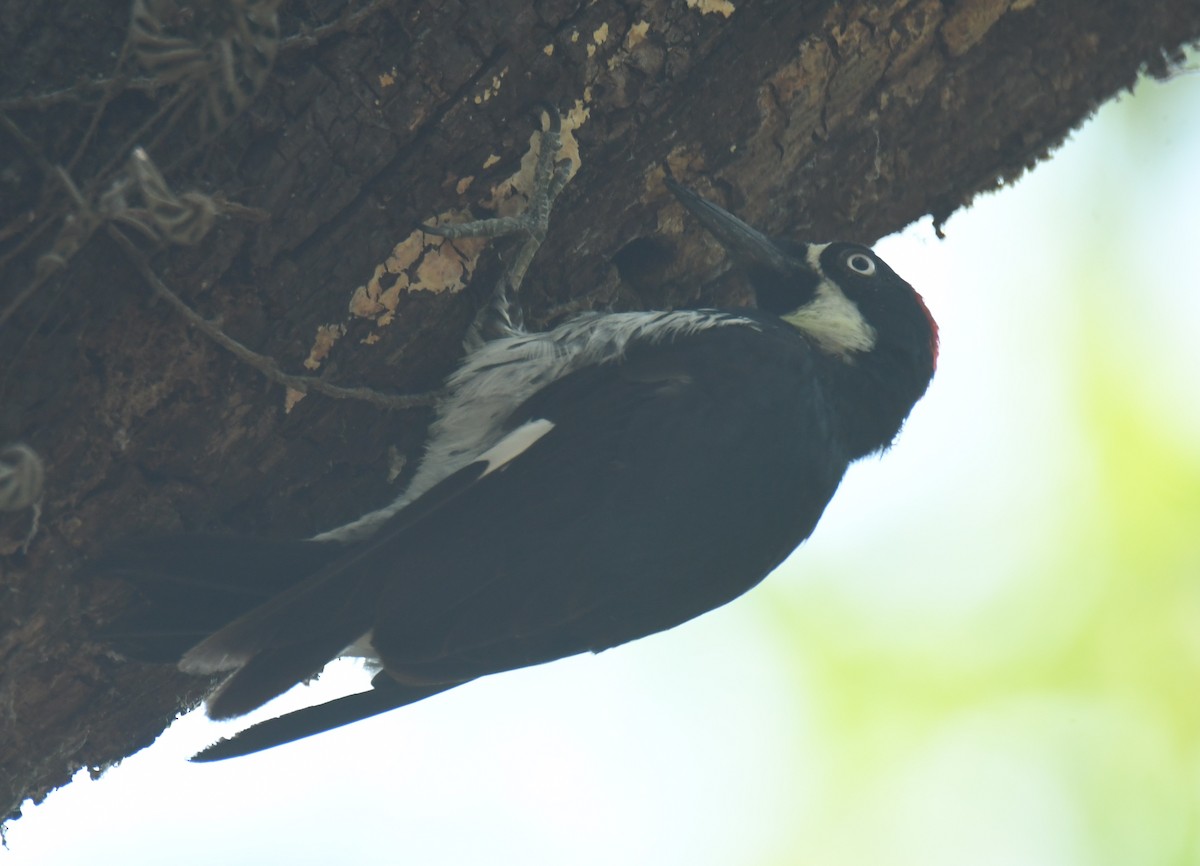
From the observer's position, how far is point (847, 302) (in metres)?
3.29

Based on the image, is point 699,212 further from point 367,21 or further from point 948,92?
point 367,21

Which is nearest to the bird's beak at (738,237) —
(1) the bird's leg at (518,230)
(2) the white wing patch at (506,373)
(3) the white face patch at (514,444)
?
(2) the white wing patch at (506,373)

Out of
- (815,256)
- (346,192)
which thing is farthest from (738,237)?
(346,192)

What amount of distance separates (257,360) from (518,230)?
2.05 ft


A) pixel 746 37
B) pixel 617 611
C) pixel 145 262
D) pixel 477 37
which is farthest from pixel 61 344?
pixel 746 37

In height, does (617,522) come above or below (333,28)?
below

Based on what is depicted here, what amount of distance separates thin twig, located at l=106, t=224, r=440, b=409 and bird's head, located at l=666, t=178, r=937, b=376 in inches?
→ 40.0

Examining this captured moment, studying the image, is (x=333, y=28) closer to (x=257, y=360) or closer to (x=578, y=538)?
(x=257, y=360)

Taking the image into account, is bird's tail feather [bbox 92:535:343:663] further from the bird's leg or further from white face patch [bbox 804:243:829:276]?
white face patch [bbox 804:243:829:276]

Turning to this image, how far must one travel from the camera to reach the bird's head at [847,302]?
3.21 m

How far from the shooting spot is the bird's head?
3207 mm

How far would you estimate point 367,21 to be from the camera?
2176 millimetres

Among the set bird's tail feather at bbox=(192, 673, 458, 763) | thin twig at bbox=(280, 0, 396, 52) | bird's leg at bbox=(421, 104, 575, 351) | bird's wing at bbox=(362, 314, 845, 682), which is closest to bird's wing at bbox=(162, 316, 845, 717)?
bird's wing at bbox=(362, 314, 845, 682)

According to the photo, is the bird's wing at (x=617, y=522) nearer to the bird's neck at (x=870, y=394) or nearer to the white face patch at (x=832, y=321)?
the bird's neck at (x=870, y=394)
